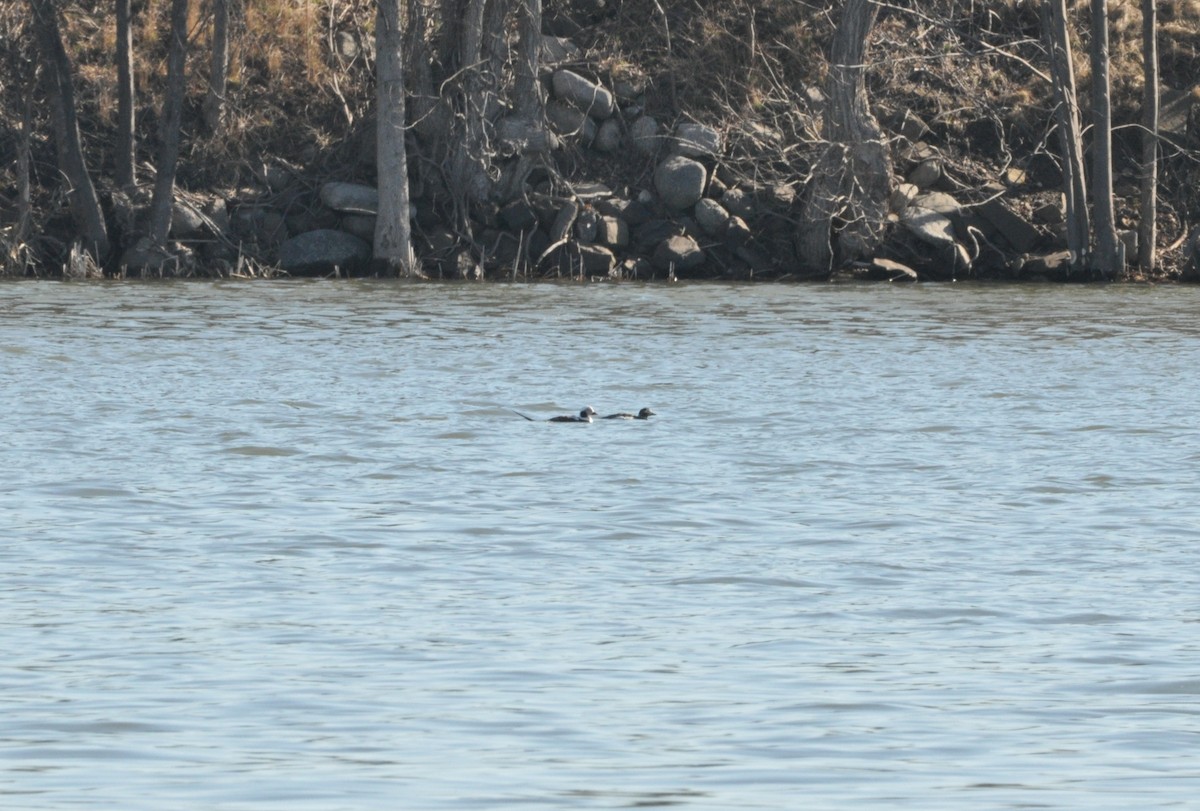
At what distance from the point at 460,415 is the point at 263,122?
2067cm

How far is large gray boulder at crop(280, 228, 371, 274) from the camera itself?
111ft

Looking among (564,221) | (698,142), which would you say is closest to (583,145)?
(698,142)

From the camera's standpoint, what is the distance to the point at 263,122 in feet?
120

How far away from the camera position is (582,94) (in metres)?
36.4

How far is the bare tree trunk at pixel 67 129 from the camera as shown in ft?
108

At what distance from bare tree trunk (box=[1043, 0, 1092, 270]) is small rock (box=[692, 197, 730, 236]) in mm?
5352

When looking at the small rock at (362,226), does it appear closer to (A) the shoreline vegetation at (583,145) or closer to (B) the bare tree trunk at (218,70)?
(A) the shoreline vegetation at (583,145)

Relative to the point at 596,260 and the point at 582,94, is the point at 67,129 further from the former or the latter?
the point at 582,94

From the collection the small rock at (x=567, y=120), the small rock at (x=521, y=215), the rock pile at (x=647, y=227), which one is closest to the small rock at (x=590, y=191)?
the rock pile at (x=647, y=227)

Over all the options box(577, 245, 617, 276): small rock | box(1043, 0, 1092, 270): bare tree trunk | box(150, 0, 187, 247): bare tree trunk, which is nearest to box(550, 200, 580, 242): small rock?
box(577, 245, 617, 276): small rock

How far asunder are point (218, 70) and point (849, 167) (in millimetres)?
10564

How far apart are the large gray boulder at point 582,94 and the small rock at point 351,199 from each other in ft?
12.5

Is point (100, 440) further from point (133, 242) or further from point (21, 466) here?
point (133, 242)

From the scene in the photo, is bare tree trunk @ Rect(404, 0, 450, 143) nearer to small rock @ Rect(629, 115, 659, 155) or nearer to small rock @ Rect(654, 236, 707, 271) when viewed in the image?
small rock @ Rect(629, 115, 659, 155)
